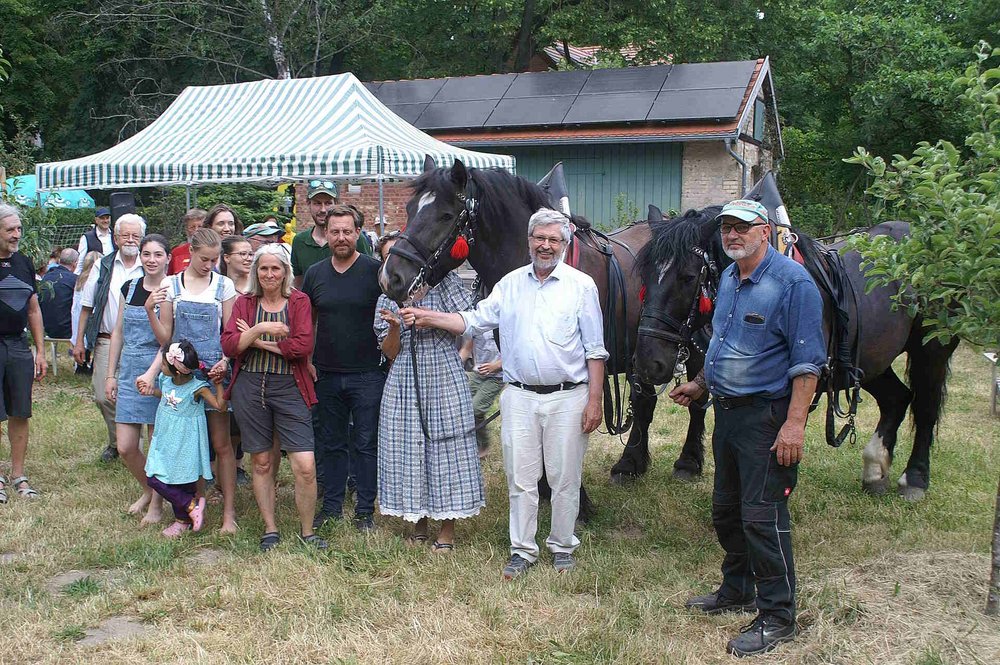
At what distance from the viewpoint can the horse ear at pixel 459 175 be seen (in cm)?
475

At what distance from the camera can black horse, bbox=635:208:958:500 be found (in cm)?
437

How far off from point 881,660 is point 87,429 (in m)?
7.00

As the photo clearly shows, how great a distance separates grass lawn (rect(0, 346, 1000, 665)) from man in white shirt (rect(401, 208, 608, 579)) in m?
0.38

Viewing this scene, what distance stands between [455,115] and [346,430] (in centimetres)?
1343

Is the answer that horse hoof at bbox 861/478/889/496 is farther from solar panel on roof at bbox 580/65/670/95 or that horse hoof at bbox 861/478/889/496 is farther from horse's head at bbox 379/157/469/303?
solar panel on roof at bbox 580/65/670/95

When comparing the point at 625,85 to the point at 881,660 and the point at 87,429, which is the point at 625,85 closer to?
the point at 87,429

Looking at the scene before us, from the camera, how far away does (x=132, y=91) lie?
2423 cm

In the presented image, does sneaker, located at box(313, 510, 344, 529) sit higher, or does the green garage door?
the green garage door

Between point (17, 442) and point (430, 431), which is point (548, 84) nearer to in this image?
point (17, 442)

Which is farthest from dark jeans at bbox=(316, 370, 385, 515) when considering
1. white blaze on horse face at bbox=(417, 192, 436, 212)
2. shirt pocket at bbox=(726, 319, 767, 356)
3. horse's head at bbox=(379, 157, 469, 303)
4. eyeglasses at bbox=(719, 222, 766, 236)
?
eyeglasses at bbox=(719, 222, 766, 236)

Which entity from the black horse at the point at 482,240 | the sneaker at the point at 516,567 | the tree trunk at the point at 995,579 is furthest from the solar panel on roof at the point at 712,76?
the tree trunk at the point at 995,579

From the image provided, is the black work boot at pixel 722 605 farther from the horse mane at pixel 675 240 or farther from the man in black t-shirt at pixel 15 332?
the man in black t-shirt at pixel 15 332

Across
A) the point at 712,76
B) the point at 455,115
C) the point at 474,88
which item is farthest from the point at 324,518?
the point at 474,88

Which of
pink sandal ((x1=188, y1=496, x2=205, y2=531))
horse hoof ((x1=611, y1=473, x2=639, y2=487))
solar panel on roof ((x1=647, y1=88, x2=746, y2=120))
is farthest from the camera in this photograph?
solar panel on roof ((x1=647, y1=88, x2=746, y2=120))
